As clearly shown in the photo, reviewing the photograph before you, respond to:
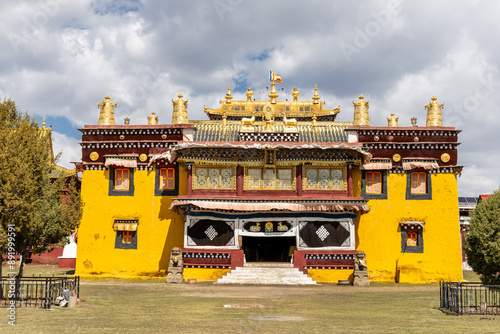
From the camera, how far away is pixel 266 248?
3488cm

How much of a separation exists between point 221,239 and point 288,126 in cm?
759

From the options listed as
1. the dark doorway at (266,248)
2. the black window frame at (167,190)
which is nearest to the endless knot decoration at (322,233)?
the dark doorway at (266,248)

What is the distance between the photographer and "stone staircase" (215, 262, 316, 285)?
27.2 meters

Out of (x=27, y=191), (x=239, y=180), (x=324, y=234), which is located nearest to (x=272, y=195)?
(x=239, y=180)

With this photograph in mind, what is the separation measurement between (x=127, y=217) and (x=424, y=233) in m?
17.4

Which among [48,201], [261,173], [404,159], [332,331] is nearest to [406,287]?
[404,159]

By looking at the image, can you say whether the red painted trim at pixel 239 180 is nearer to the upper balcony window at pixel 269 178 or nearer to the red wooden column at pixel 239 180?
the red wooden column at pixel 239 180

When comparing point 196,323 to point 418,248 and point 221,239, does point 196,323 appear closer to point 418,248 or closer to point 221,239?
point 221,239

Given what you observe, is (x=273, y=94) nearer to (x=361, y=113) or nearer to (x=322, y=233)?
(x=361, y=113)

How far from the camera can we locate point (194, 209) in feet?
95.6

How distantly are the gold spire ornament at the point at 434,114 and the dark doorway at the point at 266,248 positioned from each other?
452 inches

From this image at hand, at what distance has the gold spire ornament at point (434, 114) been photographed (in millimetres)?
32281

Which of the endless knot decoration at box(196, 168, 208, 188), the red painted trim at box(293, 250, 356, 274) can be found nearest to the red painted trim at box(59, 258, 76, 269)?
the endless knot decoration at box(196, 168, 208, 188)

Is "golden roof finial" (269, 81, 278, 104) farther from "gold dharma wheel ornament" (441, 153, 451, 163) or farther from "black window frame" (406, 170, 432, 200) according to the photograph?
"gold dharma wheel ornament" (441, 153, 451, 163)
